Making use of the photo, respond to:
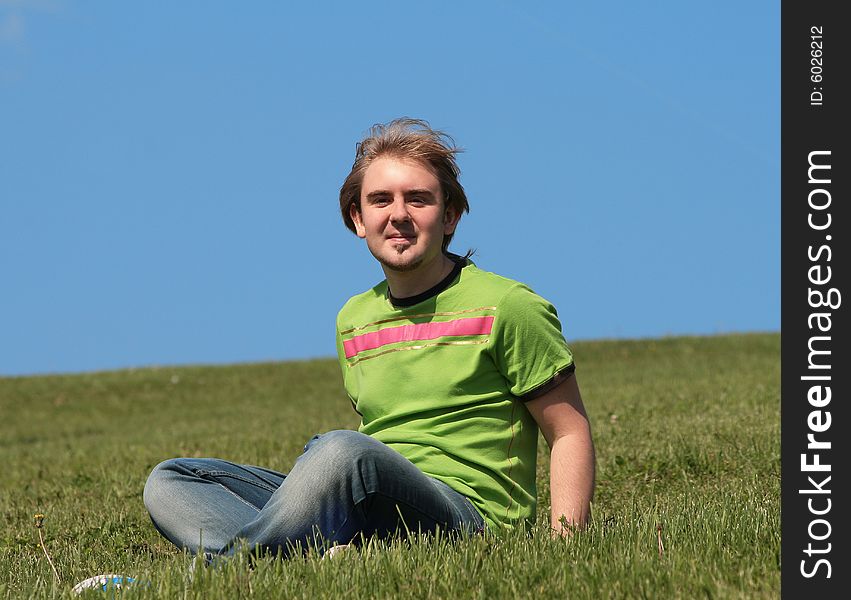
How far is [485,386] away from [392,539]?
0.87 metres

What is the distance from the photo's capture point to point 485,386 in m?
4.75

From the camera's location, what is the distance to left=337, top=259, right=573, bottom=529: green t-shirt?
4664 millimetres

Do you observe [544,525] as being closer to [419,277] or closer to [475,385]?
[475,385]

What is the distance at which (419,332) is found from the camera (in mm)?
4914

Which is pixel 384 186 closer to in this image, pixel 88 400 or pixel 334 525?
pixel 334 525

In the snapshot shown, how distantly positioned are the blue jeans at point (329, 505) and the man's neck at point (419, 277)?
3.24ft

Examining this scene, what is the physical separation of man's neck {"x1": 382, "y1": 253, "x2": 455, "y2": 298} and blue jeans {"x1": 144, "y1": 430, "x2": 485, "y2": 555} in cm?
99

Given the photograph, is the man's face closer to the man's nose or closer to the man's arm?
the man's nose

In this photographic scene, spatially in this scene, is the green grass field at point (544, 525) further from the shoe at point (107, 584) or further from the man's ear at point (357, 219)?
the man's ear at point (357, 219)

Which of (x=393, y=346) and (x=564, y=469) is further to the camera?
(x=393, y=346)
